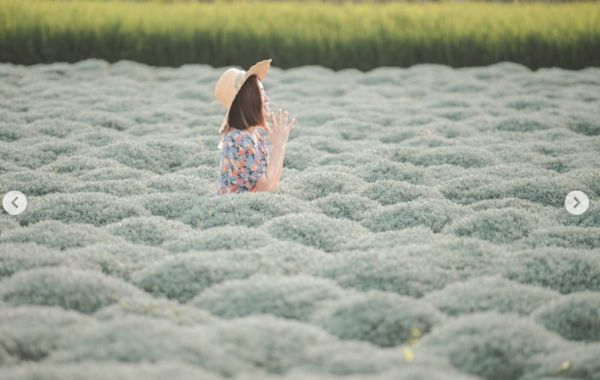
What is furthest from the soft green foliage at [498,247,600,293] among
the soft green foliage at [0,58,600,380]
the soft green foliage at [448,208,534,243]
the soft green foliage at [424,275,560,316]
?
the soft green foliage at [448,208,534,243]

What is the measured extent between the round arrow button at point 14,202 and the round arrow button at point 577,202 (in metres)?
4.43

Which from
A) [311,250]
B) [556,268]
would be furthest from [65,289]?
[556,268]

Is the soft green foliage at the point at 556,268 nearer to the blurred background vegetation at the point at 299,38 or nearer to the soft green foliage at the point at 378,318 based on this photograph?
the soft green foliage at the point at 378,318

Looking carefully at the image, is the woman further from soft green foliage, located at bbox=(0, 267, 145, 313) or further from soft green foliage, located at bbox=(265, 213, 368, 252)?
soft green foliage, located at bbox=(0, 267, 145, 313)

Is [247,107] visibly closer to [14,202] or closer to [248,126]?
[248,126]

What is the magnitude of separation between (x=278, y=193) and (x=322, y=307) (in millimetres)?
2147

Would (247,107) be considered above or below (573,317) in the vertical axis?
above

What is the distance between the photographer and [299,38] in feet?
40.1

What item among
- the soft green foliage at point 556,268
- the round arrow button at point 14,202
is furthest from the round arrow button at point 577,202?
the round arrow button at point 14,202

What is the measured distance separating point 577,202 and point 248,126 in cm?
279

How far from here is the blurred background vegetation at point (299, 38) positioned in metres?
12.0

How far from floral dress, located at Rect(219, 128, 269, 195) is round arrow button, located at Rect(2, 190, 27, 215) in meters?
1.61

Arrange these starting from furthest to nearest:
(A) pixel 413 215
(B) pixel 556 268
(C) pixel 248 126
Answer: (C) pixel 248 126 < (A) pixel 413 215 < (B) pixel 556 268

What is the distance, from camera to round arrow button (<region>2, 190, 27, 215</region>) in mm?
5570
